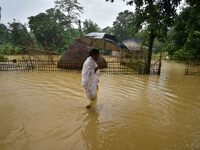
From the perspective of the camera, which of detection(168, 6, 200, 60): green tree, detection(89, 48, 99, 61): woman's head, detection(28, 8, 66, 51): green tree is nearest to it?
detection(89, 48, 99, 61): woman's head

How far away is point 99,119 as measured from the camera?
552 cm

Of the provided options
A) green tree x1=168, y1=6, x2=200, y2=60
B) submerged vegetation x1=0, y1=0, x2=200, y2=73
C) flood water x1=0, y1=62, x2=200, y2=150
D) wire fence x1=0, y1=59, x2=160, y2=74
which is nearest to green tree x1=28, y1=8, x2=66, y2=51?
submerged vegetation x1=0, y1=0, x2=200, y2=73

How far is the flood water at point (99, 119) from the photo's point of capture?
4.23 metres

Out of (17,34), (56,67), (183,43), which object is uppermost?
(17,34)

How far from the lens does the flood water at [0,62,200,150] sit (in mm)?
4227

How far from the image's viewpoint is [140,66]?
13.7 metres

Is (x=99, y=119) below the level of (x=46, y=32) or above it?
below

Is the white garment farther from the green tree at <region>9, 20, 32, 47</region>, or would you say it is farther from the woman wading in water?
the green tree at <region>9, 20, 32, 47</region>

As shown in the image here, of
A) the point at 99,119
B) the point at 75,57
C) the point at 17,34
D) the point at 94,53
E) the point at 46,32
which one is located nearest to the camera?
the point at 99,119

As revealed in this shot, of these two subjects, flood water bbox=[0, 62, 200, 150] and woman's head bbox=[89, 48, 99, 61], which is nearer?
flood water bbox=[0, 62, 200, 150]

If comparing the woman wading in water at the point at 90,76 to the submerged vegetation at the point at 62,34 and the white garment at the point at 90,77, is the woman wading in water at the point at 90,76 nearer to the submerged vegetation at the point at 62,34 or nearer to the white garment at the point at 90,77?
the white garment at the point at 90,77

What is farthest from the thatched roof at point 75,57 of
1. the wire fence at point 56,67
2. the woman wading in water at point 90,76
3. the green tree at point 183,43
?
the green tree at point 183,43

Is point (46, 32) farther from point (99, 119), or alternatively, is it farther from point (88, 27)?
point (99, 119)

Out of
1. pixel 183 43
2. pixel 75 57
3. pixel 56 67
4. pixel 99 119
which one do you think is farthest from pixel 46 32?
pixel 99 119
